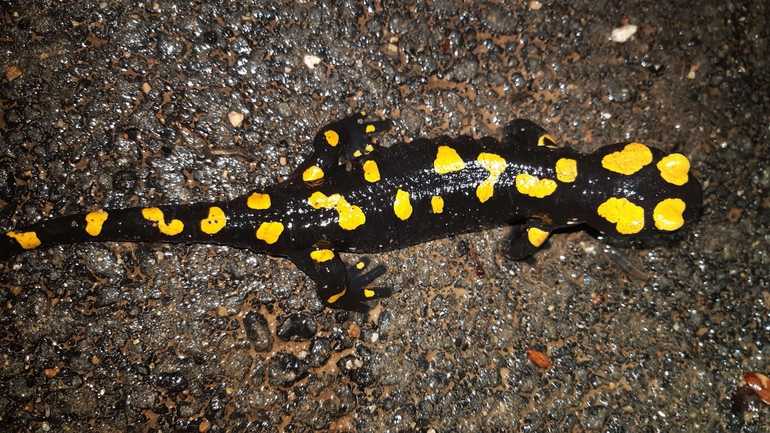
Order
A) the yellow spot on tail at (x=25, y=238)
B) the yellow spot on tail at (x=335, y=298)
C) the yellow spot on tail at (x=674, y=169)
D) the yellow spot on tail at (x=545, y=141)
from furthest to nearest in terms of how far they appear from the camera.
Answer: the yellow spot on tail at (x=545, y=141), the yellow spot on tail at (x=335, y=298), the yellow spot on tail at (x=674, y=169), the yellow spot on tail at (x=25, y=238)

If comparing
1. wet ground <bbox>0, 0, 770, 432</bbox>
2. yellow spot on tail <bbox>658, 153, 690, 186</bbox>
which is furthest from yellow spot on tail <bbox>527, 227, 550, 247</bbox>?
yellow spot on tail <bbox>658, 153, 690, 186</bbox>

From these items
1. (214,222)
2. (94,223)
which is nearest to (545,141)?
(214,222)

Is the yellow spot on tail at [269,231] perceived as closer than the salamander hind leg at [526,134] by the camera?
Yes

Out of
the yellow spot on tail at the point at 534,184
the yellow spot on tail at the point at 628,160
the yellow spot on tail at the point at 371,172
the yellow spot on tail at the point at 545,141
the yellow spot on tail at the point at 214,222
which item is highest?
the yellow spot on tail at the point at 628,160

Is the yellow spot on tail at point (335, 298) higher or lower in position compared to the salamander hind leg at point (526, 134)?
lower

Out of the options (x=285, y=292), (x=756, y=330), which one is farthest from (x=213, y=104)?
(x=756, y=330)

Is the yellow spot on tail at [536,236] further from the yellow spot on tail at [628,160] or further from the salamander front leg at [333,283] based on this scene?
the salamander front leg at [333,283]

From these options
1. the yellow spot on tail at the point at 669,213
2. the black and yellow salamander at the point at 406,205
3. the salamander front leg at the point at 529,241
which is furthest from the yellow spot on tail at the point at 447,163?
the yellow spot on tail at the point at 669,213
